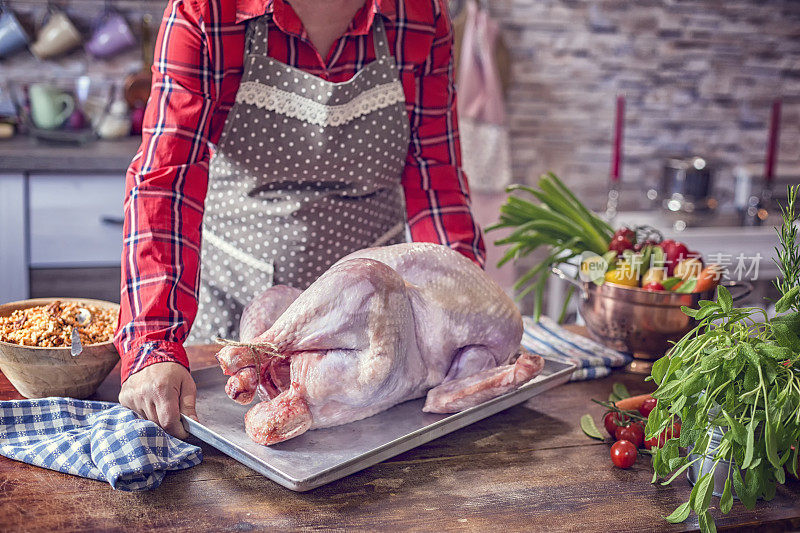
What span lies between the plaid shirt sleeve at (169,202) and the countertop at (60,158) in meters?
1.16

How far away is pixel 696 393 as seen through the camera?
0.87 metres

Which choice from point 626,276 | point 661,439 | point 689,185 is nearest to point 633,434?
point 661,439

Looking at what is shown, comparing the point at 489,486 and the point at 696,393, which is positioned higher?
the point at 696,393

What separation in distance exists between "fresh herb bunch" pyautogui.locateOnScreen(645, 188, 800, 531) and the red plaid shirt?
0.60 metres

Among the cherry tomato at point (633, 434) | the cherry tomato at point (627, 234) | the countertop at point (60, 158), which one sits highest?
the countertop at point (60, 158)

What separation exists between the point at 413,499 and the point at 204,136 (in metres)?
0.69

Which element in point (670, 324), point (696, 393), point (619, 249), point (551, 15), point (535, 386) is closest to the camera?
point (696, 393)

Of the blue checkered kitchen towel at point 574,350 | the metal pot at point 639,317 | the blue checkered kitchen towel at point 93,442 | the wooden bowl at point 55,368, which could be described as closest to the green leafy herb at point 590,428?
the blue checkered kitchen towel at point 574,350

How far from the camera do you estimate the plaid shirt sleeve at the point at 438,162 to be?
1482 mm

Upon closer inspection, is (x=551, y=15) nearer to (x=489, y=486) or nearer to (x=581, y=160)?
(x=581, y=160)

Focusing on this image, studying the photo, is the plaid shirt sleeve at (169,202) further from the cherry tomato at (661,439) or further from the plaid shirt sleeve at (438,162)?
the cherry tomato at (661,439)

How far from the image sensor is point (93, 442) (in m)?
0.92

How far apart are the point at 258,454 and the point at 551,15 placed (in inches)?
96.6

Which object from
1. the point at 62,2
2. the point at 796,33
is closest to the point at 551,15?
the point at 796,33
